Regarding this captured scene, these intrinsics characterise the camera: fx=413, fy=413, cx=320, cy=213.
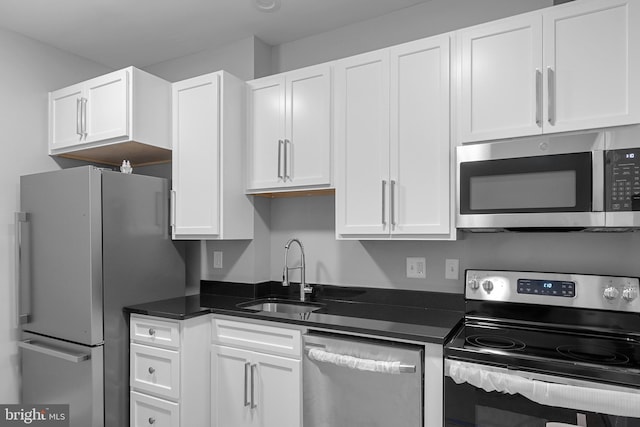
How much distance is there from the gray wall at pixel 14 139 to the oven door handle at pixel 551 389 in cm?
267

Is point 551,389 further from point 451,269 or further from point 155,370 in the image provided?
point 155,370

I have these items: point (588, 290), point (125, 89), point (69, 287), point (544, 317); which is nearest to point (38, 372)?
point (69, 287)

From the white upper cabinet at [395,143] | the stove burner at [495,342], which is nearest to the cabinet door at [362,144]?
the white upper cabinet at [395,143]

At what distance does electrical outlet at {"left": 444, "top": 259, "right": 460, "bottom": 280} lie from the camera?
219 cm

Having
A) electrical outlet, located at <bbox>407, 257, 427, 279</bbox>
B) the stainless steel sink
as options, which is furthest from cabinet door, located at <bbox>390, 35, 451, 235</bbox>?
the stainless steel sink

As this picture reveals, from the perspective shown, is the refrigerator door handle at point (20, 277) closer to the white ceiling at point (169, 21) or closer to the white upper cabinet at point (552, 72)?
the white ceiling at point (169, 21)

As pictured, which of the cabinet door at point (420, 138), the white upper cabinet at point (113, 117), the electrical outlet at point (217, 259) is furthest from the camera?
the electrical outlet at point (217, 259)

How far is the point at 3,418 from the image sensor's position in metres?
2.52

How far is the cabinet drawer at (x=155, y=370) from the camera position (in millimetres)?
2199

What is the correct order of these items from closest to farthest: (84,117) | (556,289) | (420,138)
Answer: (556,289) < (420,138) < (84,117)

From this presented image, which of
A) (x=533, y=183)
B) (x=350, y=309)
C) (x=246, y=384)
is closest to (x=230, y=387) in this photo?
(x=246, y=384)

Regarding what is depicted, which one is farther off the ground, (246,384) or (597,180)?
(597,180)

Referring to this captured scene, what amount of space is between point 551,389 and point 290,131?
1.73 m

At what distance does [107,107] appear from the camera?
2.55 m
